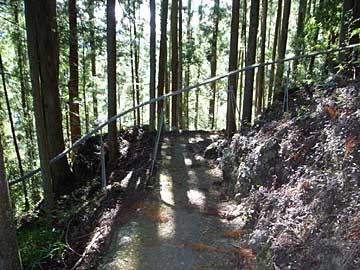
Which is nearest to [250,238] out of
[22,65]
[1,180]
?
[1,180]

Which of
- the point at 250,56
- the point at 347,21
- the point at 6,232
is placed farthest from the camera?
the point at 250,56

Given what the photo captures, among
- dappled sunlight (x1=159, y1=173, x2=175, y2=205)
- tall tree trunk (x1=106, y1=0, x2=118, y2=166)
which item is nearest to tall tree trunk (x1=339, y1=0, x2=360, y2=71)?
dappled sunlight (x1=159, y1=173, x2=175, y2=205)

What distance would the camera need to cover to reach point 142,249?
3832mm

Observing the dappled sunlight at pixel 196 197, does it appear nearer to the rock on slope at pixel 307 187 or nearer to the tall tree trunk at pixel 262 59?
the rock on slope at pixel 307 187

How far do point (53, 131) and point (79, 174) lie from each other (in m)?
1.44

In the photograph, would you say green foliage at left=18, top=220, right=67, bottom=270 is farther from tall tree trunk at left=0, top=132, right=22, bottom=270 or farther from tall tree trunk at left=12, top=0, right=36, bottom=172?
tall tree trunk at left=12, top=0, right=36, bottom=172

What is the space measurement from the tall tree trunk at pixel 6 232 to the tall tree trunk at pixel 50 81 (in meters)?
3.13

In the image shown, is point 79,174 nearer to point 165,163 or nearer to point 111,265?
point 165,163

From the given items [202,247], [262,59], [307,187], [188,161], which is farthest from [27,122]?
[307,187]

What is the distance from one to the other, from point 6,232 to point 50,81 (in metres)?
3.99

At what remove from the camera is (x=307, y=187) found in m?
Result: 3.49

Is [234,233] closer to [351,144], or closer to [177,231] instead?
[177,231]

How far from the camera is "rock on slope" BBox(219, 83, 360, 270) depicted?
2.79 m

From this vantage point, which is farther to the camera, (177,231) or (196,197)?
(196,197)
